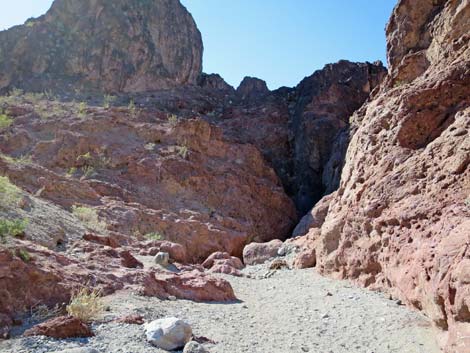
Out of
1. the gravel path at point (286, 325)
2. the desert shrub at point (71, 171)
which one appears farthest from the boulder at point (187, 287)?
the desert shrub at point (71, 171)

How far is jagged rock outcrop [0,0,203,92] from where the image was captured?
30781 millimetres

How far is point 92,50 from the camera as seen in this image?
3225cm

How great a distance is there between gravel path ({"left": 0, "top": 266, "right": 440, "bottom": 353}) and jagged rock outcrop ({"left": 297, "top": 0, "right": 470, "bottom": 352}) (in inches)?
14.7

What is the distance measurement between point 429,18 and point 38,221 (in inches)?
440

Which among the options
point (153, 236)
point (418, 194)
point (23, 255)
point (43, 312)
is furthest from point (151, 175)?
point (43, 312)

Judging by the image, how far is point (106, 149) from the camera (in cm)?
1881

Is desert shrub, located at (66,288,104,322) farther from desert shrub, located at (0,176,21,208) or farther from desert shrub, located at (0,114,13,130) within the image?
desert shrub, located at (0,114,13,130)

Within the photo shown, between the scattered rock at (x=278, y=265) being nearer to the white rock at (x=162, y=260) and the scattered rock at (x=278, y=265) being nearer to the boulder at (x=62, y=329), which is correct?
the white rock at (x=162, y=260)

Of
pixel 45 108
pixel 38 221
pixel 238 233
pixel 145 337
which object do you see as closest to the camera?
pixel 145 337

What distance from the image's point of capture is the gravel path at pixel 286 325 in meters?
4.45

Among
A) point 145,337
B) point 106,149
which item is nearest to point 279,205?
point 106,149

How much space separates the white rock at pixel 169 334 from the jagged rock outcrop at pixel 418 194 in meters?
2.58

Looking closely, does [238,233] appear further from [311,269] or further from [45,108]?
[45,108]

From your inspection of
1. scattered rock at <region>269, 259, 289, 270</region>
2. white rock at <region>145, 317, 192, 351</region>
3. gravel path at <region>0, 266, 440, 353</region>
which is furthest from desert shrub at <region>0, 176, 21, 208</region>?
scattered rock at <region>269, 259, 289, 270</region>
